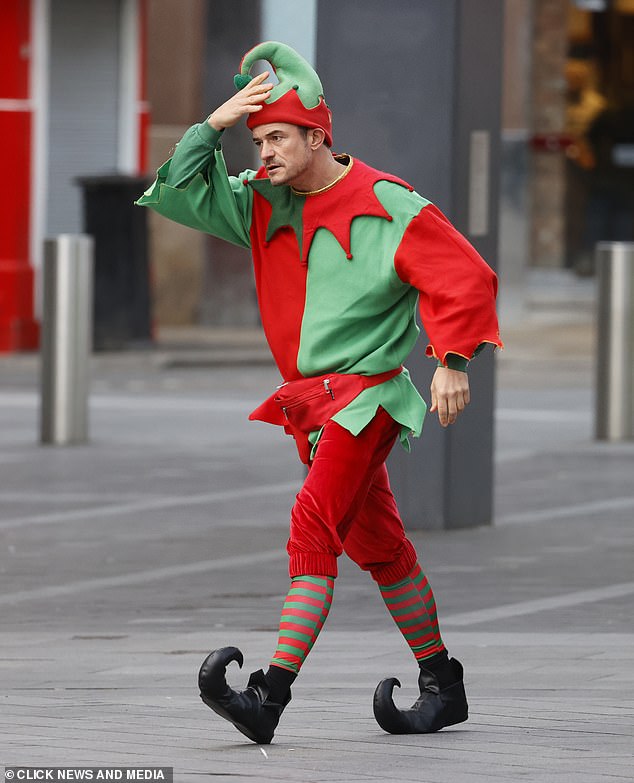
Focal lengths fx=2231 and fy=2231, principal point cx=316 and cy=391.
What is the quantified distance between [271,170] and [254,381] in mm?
12277

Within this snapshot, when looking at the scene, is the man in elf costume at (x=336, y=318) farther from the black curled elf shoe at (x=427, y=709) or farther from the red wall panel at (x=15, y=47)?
the red wall panel at (x=15, y=47)

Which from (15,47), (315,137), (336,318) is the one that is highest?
(15,47)

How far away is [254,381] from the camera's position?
1780 centimetres

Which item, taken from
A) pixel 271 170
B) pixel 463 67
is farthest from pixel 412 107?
pixel 271 170

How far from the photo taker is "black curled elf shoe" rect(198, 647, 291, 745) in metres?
5.14

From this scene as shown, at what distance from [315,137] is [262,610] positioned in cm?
262

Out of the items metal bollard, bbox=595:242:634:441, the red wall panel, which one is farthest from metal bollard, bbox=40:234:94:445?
the red wall panel

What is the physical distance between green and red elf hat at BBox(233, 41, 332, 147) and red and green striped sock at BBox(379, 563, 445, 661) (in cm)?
114

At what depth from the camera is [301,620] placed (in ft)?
17.6

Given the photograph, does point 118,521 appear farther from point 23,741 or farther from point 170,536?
point 23,741

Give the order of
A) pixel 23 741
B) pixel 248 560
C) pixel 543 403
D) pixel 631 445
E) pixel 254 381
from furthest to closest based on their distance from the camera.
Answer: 1. pixel 254 381
2. pixel 543 403
3. pixel 631 445
4. pixel 248 560
5. pixel 23 741

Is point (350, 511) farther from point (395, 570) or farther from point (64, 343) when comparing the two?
point (64, 343)

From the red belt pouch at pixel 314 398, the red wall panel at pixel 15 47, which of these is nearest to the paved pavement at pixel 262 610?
the red belt pouch at pixel 314 398

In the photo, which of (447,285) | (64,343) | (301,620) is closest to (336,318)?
(447,285)
